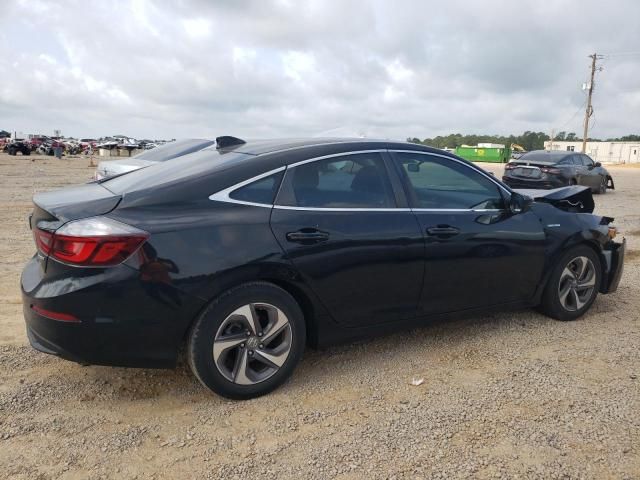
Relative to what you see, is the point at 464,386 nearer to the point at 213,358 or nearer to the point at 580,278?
the point at 213,358

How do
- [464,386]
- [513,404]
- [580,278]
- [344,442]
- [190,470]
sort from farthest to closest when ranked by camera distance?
[580,278], [464,386], [513,404], [344,442], [190,470]

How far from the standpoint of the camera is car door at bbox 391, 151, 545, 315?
3672 millimetres

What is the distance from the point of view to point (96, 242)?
106 inches

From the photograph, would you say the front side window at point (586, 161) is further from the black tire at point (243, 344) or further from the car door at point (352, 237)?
the black tire at point (243, 344)

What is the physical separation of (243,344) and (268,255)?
21.0 inches

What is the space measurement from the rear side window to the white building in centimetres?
8431

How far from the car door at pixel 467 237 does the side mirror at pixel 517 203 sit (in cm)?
4

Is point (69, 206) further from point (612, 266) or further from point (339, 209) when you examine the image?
point (612, 266)

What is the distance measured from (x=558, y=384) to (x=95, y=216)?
2947 millimetres

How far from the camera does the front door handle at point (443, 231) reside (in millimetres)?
3622

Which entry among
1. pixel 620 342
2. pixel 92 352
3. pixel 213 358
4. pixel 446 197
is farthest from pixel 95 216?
pixel 620 342

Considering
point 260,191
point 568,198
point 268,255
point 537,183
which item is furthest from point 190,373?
point 537,183

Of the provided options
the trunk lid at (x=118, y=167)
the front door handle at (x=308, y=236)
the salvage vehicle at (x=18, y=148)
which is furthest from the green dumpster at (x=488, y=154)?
the front door handle at (x=308, y=236)

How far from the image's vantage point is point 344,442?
2.76 meters
